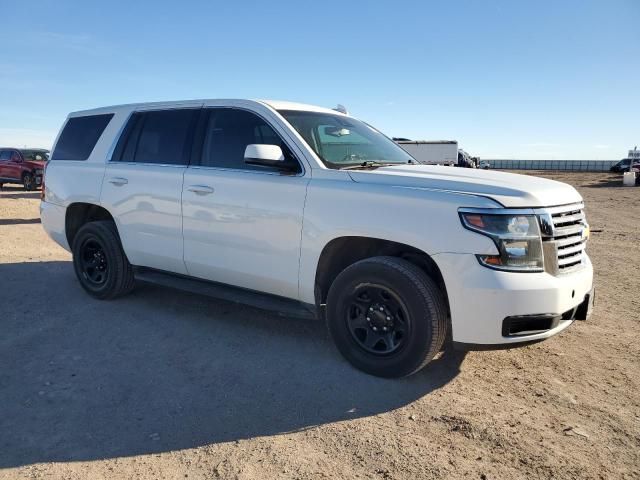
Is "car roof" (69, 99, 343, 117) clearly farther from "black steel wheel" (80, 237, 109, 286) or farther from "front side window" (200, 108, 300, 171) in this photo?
"black steel wheel" (80, 237, 109, 286)

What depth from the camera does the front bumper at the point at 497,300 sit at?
10.7 feet

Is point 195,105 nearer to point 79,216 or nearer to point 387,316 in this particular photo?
point 79,216

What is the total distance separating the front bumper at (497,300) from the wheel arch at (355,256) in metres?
0.21

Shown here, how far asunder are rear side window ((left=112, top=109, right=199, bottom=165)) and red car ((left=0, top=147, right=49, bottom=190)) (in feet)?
62.9

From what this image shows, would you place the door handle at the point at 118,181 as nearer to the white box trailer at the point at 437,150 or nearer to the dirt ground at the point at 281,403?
the dirt ground at the point at 281,403

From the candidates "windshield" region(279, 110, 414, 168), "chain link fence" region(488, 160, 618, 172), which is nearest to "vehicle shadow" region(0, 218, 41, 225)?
"windshield" region(279, 110, 414, 168)

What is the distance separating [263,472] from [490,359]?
2.23 m

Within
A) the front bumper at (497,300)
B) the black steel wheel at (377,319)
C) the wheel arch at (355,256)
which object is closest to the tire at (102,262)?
the wheel arch at (355,256)

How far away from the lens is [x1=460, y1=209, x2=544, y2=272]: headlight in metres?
3.27

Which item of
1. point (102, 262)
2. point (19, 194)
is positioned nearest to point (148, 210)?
point (102, 262)

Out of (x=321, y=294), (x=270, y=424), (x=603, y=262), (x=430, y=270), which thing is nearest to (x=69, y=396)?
(x=270, y=424)

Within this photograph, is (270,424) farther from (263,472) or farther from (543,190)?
(543,190)

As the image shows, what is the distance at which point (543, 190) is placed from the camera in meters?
3.54

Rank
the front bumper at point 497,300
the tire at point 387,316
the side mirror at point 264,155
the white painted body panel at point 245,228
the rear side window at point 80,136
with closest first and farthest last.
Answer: the front bumper at point 497,300 < the tire at point 387,316 < the side mirror at point 264,155 < the white painted body panel at point 245,228 < the rear side window at point 80,136
